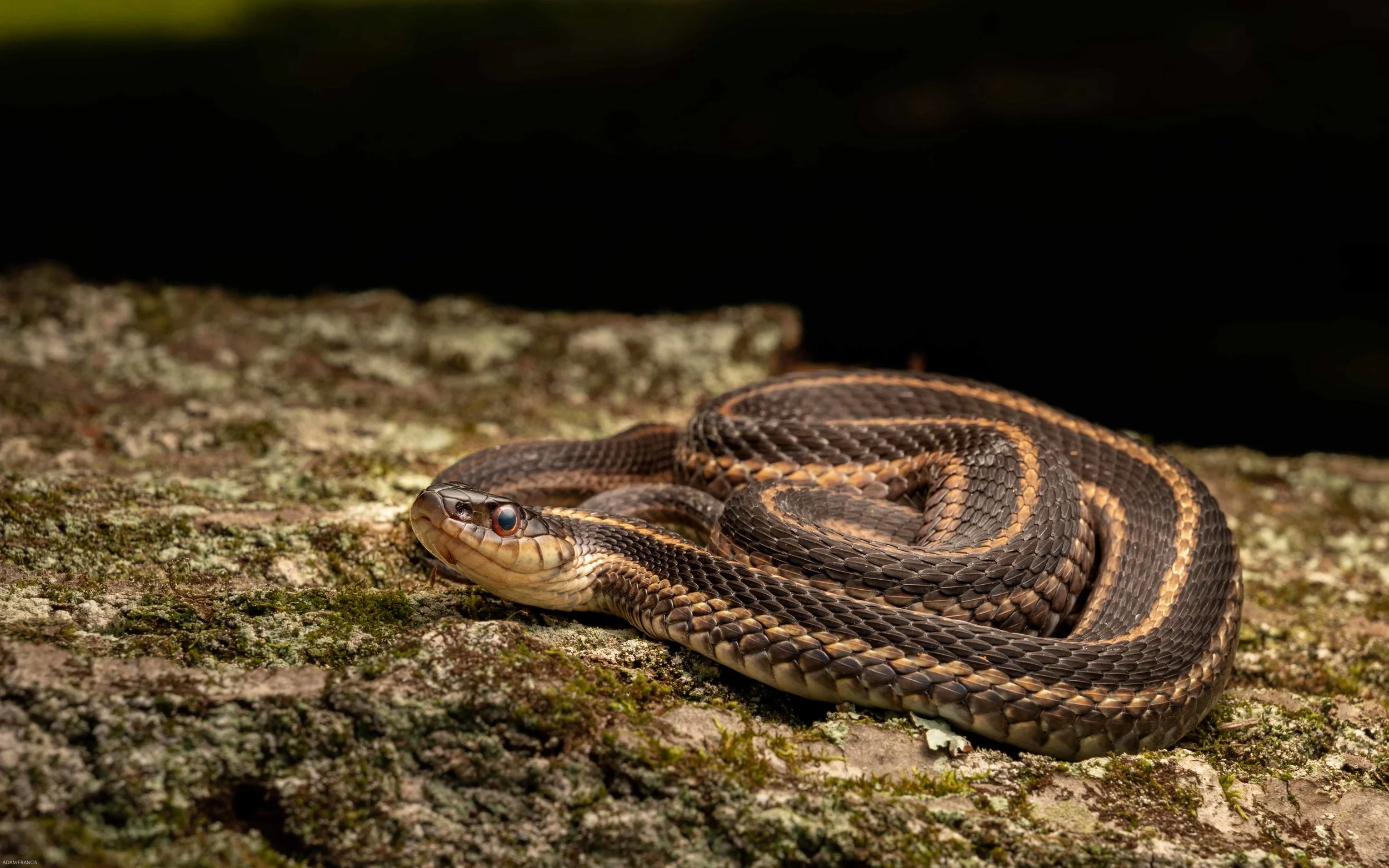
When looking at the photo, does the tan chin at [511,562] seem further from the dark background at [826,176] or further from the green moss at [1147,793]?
the dark background at [826,176]

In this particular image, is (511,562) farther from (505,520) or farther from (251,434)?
(251,434)

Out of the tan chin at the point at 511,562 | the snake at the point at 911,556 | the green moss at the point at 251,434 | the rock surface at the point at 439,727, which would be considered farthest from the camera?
the green moss at the point at 251,434

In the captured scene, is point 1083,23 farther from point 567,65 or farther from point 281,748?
point 281,748

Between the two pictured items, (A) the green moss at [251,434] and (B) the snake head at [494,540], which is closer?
(B) the snake head at [494,540]

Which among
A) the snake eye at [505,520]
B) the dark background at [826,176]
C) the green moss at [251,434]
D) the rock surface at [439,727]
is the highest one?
the dark background at [826,176]

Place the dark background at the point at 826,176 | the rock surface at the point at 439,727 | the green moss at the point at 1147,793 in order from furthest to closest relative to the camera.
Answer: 1. the dark background at the point at 826,176
2. the green moss at the point at 1147,793
3. the rock surface at the point at 439,727

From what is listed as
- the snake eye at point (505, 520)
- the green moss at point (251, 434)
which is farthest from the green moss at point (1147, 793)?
the green moss at point (251, 434)

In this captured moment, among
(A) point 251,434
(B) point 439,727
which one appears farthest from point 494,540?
(A) point 251,434

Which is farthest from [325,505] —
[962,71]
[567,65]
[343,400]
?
[962,71]
